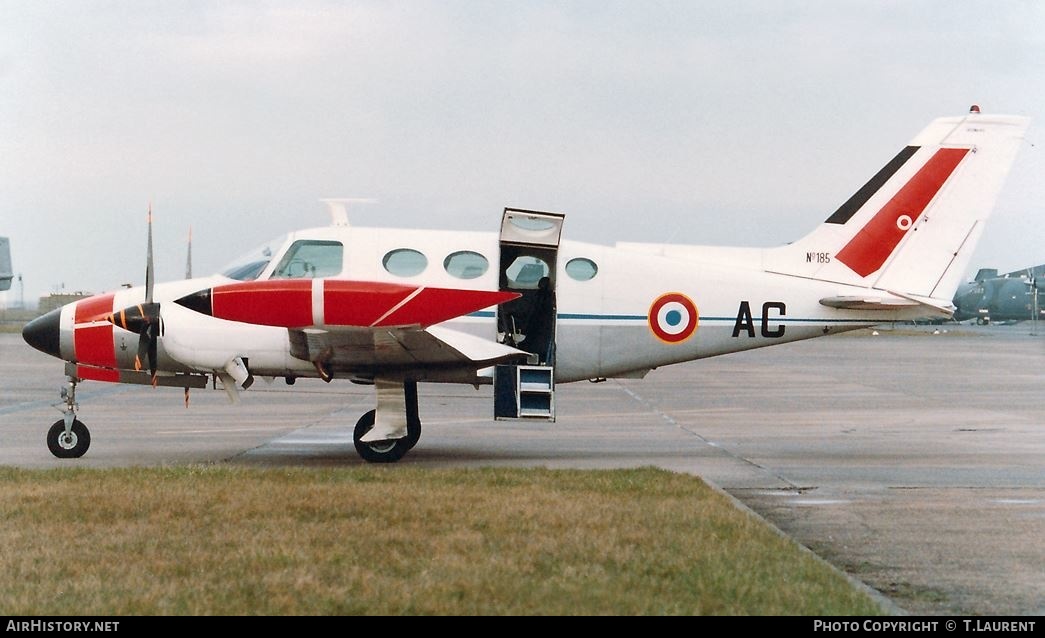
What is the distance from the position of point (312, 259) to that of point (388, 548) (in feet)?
22.5

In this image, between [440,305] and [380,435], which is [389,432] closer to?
[380,435]

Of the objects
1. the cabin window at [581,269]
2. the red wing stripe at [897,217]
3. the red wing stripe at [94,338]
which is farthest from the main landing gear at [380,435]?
the red wing stripe at [897,217]

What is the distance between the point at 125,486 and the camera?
1205cm

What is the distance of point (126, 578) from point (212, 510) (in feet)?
8.80

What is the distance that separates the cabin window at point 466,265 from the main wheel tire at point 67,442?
504 centimetres

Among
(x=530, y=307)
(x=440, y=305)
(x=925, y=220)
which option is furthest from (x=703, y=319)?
(x=440, y=305)

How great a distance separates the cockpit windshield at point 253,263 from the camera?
15297mm

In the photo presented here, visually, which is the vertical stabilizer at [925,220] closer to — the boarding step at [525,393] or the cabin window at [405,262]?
the boarding step at [525,393]

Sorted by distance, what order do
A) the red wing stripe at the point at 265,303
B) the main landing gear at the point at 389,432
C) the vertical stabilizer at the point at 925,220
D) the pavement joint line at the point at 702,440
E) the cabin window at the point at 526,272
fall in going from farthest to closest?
the vertical stabilizer at the point at 925,220, the cabin window at the point at 526,272, the main landing gear at the point at 389,432, the pavement joint line at the point at 702,440, the red wing stripe at the point at 265,303

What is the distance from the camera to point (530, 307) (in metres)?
16.2

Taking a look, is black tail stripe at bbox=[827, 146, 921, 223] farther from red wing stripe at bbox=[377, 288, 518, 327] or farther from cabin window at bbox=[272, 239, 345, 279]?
cabin window at bbox=[272, 239, 345, 279]
